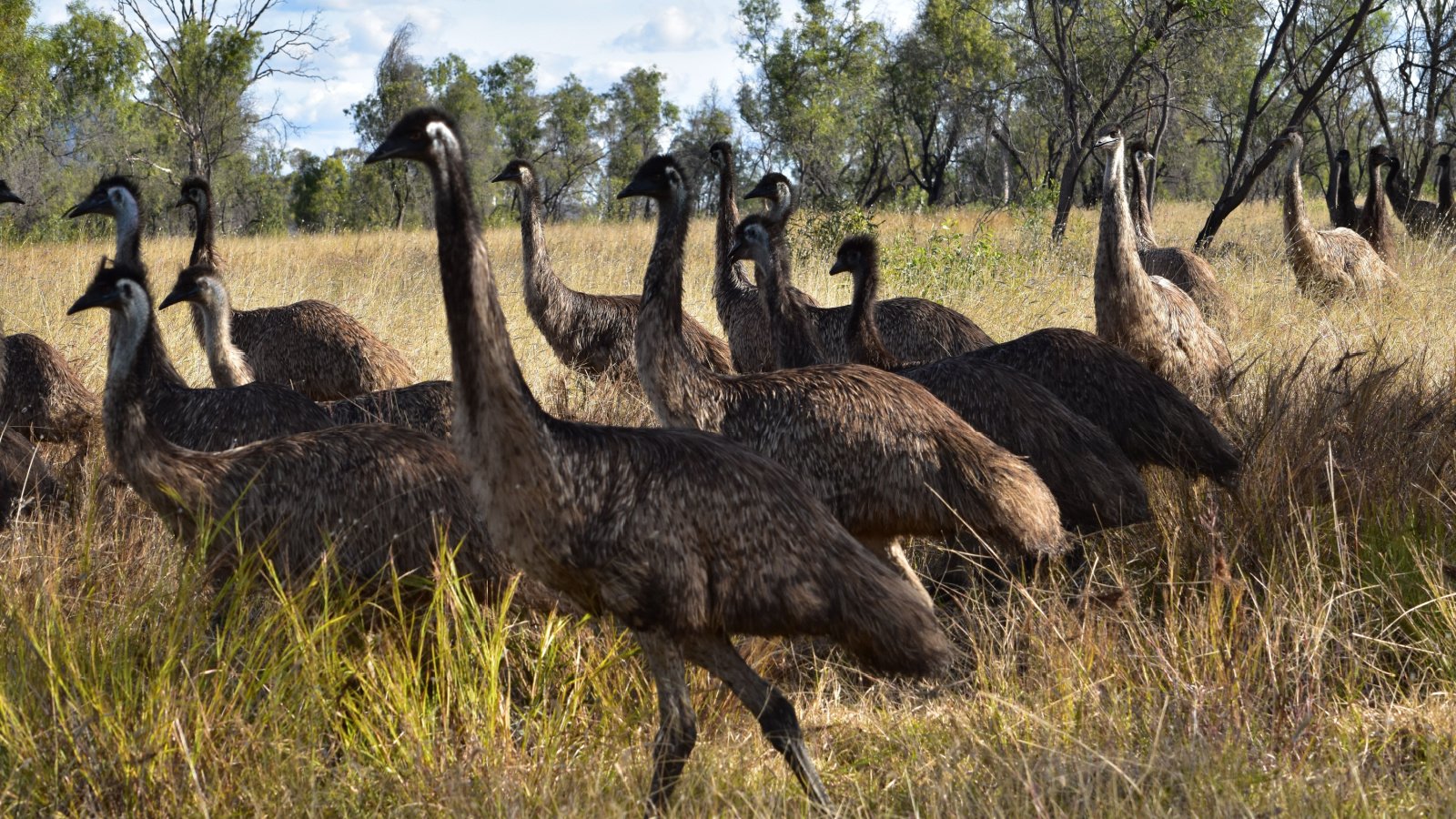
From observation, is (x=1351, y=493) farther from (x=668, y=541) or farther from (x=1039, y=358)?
(x=668, y=541)

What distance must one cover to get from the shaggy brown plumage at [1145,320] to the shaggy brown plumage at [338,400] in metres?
3.53

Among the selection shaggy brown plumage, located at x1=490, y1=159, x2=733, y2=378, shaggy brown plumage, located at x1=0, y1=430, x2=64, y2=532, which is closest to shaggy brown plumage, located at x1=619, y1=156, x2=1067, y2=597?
shaggy brown plumage, located at x1=0, y1=430, x2=64, y2=532

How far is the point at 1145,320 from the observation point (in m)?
7.23

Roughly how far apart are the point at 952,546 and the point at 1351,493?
1486 mm

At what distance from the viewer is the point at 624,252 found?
56.7ft

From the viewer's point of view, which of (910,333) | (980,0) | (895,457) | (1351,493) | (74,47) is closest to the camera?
(895,457)

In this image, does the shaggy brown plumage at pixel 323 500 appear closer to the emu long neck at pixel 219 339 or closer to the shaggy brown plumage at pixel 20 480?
the shaggy brown plumage at pixel 20 480

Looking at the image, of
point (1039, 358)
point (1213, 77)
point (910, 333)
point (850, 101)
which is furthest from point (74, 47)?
point (1039, 358)

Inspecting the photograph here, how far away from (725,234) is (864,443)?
4456 millimetres

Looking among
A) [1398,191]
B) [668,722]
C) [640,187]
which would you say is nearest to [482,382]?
[668,722]

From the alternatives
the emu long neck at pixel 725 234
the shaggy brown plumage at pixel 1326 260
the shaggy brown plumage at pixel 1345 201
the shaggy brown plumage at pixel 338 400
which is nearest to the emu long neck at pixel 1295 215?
the shaggy brown plumage at pixel 1326 260

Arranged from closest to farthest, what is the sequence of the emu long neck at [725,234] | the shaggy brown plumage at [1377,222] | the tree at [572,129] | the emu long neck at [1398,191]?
the emu long neck at [725,234] → the shaggy brown plumage at [1377,222] → the emu long neck at [1398,191] → the tree at [572,129]

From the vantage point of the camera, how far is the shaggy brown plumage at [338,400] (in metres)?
5.62

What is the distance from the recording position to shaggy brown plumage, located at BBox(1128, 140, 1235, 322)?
9852mm
